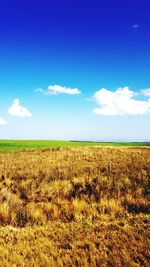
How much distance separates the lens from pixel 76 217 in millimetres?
7918

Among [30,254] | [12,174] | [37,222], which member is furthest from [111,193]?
[12,174]

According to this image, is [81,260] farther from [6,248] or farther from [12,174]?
[12,174]

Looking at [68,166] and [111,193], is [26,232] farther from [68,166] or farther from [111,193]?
[68,166]

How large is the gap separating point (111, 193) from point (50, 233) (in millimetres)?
5445

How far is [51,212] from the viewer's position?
9.20m

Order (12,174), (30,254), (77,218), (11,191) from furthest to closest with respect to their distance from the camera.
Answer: (12,174) < (11,191) < (77,218) < (30,254)

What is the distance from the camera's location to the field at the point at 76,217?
5.43 m

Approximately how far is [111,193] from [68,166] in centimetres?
645

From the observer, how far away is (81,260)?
5262 mm

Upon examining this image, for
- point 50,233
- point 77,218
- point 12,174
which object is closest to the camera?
point 50,233

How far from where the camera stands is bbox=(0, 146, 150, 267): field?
5.43m

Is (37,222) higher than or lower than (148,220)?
lower

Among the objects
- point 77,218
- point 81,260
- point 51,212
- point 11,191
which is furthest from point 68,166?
point 81,260

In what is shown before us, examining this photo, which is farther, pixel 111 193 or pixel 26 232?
pixel 111 193
